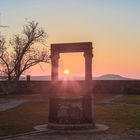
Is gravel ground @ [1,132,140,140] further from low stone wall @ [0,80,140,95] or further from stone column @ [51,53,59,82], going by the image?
low stone wall @ [0,80,140,95]

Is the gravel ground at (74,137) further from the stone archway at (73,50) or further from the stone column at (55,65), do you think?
the stone column at (55,65)

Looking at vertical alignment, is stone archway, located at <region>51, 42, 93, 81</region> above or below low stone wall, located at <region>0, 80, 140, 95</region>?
above

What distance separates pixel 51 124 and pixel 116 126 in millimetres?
2888

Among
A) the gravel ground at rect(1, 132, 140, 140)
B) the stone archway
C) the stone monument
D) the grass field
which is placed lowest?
the gravel ground at rect(1, 132, 140, 140)

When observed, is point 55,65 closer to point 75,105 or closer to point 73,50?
point 73,50

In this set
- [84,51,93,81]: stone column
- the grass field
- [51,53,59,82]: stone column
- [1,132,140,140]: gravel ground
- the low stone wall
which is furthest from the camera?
the low stone wall

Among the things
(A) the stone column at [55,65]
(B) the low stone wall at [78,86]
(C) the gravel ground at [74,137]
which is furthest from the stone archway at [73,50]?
(B) the low stone wall at [78,86]

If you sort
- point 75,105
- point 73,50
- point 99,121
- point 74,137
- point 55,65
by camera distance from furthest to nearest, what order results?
point 99,121 < point 55,65 < point 73,50 < point 75,105 < point 74,137

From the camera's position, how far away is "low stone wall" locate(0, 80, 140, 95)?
42812 millimetres

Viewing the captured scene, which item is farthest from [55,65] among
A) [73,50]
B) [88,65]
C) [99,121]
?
[99,121]

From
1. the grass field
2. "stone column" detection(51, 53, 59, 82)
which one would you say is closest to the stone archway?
"stone column" detection(51, 53, 59, 82)

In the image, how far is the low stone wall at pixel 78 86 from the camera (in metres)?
42.8

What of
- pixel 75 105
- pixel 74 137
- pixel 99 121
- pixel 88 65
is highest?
pixel 88 65

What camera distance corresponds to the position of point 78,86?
42.2 metres
